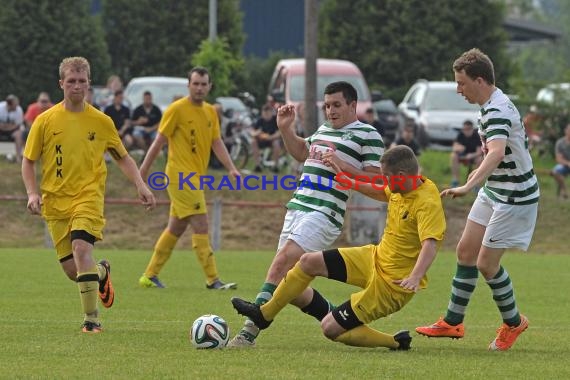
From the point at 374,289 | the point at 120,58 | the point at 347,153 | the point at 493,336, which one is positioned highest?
the point at 347,153

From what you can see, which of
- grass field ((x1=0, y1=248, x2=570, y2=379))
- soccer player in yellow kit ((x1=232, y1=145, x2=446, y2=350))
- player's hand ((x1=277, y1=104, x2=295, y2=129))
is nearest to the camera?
grass field ((x1=0, y1=248, x2=570, y2=379))

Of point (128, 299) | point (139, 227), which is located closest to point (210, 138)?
point (128, 299)

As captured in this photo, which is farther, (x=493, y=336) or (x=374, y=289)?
(x=493, y=336)

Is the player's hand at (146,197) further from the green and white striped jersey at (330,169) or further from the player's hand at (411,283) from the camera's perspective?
the player's hand at (411,283)

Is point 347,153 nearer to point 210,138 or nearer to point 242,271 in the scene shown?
point 210,138

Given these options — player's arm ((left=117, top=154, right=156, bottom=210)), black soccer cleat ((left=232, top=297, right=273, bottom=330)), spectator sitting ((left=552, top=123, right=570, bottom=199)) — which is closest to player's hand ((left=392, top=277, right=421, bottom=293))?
black soccer cleat ((left=232, top=297, right=273, bottom=330))

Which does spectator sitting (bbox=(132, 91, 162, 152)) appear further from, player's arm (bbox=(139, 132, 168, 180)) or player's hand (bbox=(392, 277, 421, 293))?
player's hand (bbox=(392, 277, 421, 293))

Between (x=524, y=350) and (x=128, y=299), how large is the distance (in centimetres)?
518

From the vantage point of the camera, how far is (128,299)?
1453 cm

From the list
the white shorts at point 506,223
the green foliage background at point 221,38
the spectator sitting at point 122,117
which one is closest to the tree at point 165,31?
the green foliage background at point 221,38

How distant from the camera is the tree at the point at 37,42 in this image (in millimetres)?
44500

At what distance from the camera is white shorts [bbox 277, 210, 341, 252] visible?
1051cm

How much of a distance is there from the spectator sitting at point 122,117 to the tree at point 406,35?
20093mm

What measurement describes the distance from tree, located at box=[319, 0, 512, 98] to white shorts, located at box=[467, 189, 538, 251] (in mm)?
36704
